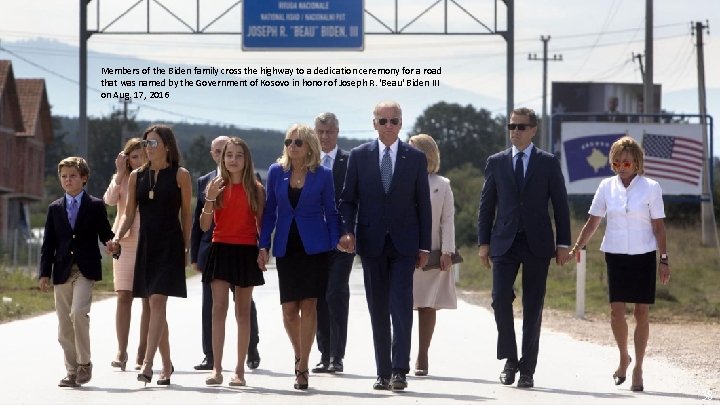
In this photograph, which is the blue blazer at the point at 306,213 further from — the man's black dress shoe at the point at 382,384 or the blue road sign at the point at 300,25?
the blue road sign at the point at 300,25

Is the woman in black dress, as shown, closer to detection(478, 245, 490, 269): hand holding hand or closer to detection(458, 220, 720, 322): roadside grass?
detection(478, 245, 490, 269): hand holding hand

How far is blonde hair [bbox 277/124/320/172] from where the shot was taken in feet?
38.8

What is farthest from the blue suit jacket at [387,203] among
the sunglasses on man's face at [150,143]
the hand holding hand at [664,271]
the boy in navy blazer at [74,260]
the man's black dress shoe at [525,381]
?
the boy in navy blazer at [74,260]

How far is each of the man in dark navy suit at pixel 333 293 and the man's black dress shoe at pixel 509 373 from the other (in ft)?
5.43

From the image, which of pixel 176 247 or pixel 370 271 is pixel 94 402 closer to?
pixel 176 247

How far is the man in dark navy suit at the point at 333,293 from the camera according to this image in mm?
13312

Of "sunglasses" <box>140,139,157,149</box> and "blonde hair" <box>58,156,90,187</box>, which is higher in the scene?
"sunglasses" <box>140,139,157,149</box>

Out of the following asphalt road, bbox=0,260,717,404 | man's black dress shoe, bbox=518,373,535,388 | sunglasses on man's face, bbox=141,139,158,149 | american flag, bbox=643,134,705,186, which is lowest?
asphalt road, bbox=0,260,717,404

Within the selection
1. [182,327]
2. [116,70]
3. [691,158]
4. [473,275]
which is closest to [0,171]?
[473,275]

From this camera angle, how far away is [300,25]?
3250 centimetres

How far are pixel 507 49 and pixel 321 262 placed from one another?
67.6ft

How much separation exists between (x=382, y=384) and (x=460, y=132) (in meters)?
129

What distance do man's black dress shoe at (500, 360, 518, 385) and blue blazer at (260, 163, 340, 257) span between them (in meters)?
Answer: 1.71

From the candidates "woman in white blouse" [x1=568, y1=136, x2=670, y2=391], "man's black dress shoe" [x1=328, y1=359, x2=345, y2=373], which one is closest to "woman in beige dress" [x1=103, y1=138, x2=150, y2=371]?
"man's black dress shoe" [x1=328, y1=359, x2=345, y2=373]
